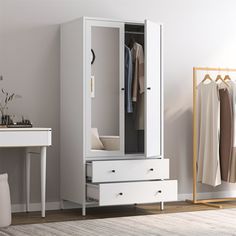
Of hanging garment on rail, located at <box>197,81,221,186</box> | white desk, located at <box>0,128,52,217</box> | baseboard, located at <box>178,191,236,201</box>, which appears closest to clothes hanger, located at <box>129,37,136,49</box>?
hanging garment on rail, located at <box>197,81,221,186</box>

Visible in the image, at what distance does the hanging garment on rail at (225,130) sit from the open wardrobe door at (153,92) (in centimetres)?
75

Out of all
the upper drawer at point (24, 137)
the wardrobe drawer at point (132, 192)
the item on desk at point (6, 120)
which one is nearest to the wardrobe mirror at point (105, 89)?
the wardrobe drawer at point (132, 192)

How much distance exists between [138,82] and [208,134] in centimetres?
98

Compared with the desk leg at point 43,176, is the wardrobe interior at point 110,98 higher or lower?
higher

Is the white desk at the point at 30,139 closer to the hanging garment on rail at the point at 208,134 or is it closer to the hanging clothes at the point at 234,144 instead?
the hanging garment on rail at the point at 208,134

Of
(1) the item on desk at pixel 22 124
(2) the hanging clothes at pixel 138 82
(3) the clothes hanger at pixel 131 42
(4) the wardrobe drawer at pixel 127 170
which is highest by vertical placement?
(3) the clothes hanger at pixel 131 42

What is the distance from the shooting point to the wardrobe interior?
5.31m

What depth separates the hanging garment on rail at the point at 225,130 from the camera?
5879 mm

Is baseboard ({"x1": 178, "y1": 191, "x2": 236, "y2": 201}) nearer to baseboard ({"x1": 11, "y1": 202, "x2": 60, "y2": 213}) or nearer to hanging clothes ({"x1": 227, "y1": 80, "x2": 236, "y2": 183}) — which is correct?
hanging clothes ({"x1": 227, "y1": 80, "x2": 236, "y2": 183})

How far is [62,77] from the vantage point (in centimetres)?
560

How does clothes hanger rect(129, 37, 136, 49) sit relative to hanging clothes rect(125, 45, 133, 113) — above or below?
above

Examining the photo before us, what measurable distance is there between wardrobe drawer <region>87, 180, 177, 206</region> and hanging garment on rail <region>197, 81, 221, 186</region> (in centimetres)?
65

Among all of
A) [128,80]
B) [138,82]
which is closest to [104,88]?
[128,80]

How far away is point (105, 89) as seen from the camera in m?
5.36
